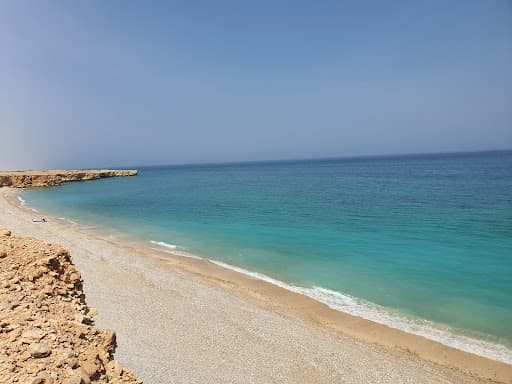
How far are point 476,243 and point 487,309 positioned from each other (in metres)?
10.7

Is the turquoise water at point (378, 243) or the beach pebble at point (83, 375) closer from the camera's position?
the beach pebble at point (83, 375)

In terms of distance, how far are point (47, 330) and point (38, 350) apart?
0.75 m

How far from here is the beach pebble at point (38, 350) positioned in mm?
4383

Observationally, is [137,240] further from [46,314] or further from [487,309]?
[487,309]

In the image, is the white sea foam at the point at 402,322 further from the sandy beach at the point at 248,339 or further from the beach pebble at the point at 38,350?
the beach pebble at the point at 38,350

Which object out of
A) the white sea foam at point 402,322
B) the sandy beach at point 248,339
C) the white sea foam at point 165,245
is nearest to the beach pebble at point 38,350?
the sandy beach at point 248,339

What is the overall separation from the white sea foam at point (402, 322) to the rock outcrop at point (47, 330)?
11370 millimetres

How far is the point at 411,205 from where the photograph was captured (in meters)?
38.6

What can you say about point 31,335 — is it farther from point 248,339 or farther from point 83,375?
point 248,339

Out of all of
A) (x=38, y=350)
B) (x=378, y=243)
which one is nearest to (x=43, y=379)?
(x=38, y=350)

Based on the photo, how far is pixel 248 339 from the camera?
11312 millimetres

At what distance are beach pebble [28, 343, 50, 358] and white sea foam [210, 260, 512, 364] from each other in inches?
498

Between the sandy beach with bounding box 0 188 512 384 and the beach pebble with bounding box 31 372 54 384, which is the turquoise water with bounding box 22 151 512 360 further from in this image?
the beach pebble with bounding box 31 372 54 384

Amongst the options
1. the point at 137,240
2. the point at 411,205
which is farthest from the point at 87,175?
the point at 411,205
